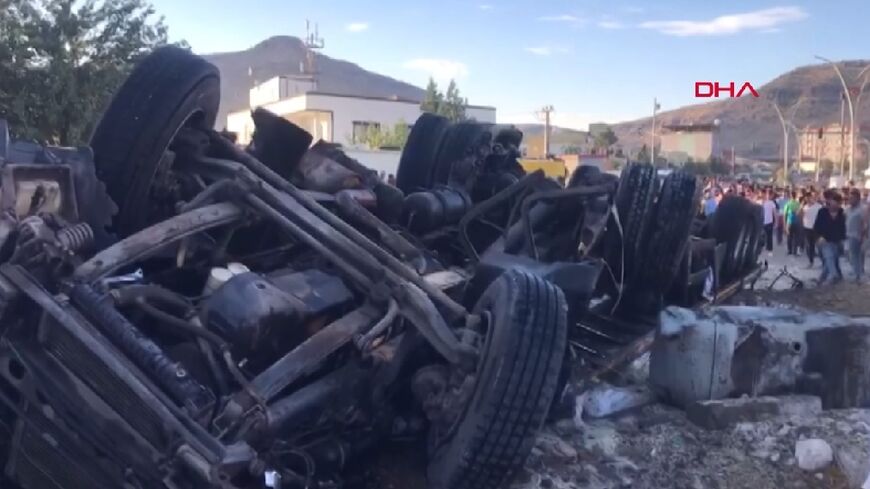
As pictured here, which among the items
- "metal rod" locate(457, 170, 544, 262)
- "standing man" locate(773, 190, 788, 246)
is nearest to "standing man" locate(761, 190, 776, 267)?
"standing man" locate(773, 190, 788, 246)

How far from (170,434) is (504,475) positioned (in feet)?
4.26

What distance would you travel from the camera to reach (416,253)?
546cm

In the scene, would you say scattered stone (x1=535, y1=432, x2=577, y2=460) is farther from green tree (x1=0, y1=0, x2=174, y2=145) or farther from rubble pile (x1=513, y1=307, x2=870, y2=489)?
green tree (x1=0, y1=0, x2=174, y2=145)

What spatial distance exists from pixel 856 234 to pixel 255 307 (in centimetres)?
1093

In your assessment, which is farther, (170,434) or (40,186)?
(40,186)

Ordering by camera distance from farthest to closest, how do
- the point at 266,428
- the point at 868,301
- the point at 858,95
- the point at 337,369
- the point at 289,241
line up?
the point at 858,95 < the point at 868,301 < the point at 289,241 < the point at 337,369 < the point at 266,428

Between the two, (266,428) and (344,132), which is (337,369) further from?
(344,132)

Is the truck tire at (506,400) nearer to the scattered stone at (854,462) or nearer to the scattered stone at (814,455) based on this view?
the scattered stone at (814,455)

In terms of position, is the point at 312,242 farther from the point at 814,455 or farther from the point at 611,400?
the point at 814,455

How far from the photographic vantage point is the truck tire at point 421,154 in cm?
760

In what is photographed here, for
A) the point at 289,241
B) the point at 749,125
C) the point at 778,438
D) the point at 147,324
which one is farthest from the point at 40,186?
the point at 749,125

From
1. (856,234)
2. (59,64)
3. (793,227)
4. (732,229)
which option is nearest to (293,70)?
(59,64)

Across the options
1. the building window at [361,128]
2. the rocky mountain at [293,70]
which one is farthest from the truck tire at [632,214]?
the rocky mountain at [293,70]

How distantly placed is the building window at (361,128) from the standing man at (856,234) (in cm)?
3461
